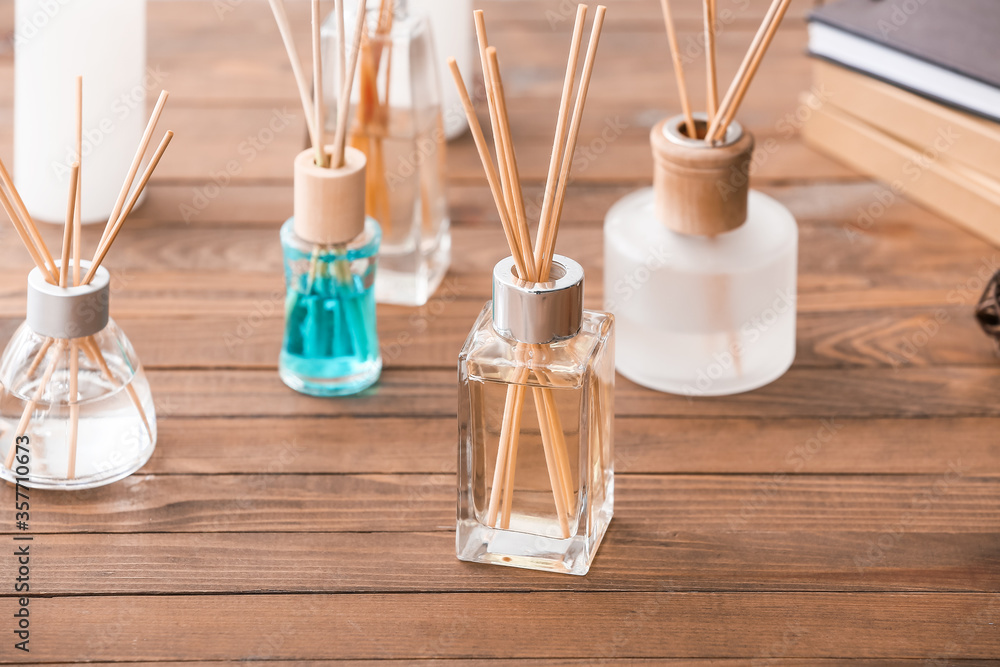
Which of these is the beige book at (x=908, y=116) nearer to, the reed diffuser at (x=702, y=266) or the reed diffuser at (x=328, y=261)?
the reed diffuser at (x=702, y=266)

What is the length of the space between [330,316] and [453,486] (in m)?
0.15

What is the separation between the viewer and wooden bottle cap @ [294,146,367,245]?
73cm

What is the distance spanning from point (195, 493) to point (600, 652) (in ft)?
0.93

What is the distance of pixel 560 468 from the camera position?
2.14ft

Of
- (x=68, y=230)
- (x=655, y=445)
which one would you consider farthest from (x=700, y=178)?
(x=68, y=230)

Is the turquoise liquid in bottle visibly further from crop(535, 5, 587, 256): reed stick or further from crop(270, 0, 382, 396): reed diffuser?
crop(535, 5, 587, 256): reed stick

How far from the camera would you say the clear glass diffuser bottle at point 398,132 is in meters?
0.87

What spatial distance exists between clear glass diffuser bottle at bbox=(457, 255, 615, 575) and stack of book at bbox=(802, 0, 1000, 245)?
0.47m

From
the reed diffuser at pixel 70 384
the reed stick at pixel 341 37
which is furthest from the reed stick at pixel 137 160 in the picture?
the reed stick at pixel 341 37

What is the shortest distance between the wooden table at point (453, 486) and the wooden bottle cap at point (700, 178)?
0.13 meters

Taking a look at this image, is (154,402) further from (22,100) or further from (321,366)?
(22,100)

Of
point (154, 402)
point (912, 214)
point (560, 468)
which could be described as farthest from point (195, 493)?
point (912, 214)

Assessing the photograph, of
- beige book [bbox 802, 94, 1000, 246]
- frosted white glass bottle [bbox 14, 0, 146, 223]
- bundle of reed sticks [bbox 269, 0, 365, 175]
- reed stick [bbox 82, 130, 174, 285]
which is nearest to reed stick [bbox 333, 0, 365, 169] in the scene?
bundle of reed sticks [bbox 269, 0, 365, 175]

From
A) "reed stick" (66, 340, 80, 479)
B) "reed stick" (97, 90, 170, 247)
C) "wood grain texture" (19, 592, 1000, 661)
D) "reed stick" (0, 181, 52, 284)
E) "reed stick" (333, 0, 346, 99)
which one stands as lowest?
"wood grain texture" (19, 592, 1000, 661)
